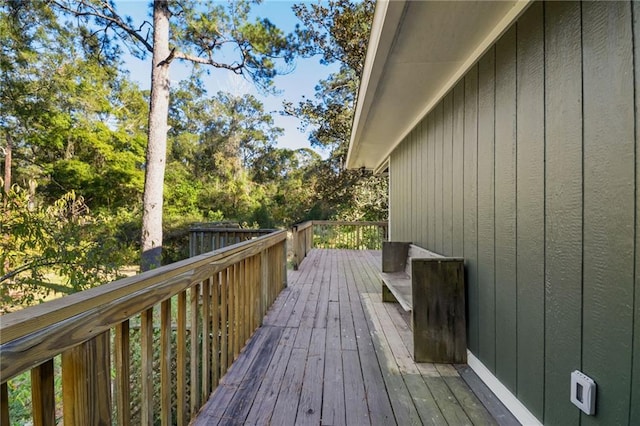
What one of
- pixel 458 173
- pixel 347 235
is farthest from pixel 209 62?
pixel 458 173

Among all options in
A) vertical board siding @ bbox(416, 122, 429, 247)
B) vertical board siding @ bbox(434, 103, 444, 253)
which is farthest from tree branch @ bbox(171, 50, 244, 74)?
vertical board siding @ bbox(434, 103, 444, 253)

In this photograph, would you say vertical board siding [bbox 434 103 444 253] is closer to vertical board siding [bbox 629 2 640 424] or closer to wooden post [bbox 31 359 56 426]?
vertical board siding [bbox 629 2 640 424]

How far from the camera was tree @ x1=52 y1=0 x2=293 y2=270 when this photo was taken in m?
6.36

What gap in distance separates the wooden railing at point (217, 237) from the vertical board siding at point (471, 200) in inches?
148

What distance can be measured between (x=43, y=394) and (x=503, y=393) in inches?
81.4

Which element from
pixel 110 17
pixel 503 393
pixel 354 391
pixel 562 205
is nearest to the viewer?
pixel 562 205

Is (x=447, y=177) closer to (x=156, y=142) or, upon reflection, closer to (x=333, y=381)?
(x=333, y=381)

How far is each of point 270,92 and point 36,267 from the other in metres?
7.43

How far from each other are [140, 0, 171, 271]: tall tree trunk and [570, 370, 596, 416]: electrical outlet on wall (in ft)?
21.5

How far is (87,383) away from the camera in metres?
0.86

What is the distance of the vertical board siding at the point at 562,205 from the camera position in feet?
4.13

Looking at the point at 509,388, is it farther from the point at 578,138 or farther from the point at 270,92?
the point at 270,92

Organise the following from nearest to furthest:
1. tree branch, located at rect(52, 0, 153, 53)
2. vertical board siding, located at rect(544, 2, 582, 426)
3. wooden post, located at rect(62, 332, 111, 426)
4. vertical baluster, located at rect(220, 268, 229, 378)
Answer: wooden post, located at rect(62, 332, 111, 426) → vertical board siding, located at rect(544, 2, 582, 426) → vertical baluster, located at rect(220, 268, 229, 378) → tree branch, located at rect(52, 0, 153, 53)

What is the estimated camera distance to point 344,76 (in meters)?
10.8
